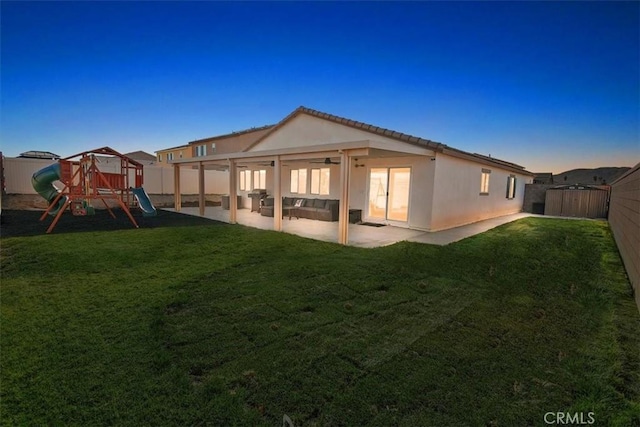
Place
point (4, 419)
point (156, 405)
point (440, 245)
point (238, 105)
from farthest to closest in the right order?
1. point (238, 105)
2. point (440, 245)
3. point (156, 405)
4. point (4, 419)

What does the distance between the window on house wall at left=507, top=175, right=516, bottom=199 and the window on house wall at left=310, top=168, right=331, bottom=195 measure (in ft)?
35.8

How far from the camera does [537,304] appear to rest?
176 inches

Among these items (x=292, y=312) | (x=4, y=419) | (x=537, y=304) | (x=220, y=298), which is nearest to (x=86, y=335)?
(x=4, y=419)

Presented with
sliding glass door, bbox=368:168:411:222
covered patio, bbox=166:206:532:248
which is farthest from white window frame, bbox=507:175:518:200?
sliding glass door, bbox=368:168:411:222

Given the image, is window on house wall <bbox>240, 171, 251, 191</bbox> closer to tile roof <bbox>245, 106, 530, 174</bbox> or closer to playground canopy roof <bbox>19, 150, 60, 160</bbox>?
tile roof <bbox>245, 106, 530, 174</bbox>

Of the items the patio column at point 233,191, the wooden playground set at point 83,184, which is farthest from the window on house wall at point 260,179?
the wooden playground set at point 83,184

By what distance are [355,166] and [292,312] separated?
988cm


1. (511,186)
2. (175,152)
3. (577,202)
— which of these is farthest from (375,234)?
(175,152)

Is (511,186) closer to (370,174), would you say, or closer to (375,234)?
(370,174)

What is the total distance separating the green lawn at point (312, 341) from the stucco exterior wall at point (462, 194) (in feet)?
14.9

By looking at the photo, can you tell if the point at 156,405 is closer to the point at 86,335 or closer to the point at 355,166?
the point at 86,335

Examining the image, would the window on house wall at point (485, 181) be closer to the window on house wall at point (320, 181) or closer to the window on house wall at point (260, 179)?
the window on house wall at point (320, 181)

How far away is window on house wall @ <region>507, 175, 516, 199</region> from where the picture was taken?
1768 centimetres

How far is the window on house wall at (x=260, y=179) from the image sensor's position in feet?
56.1
